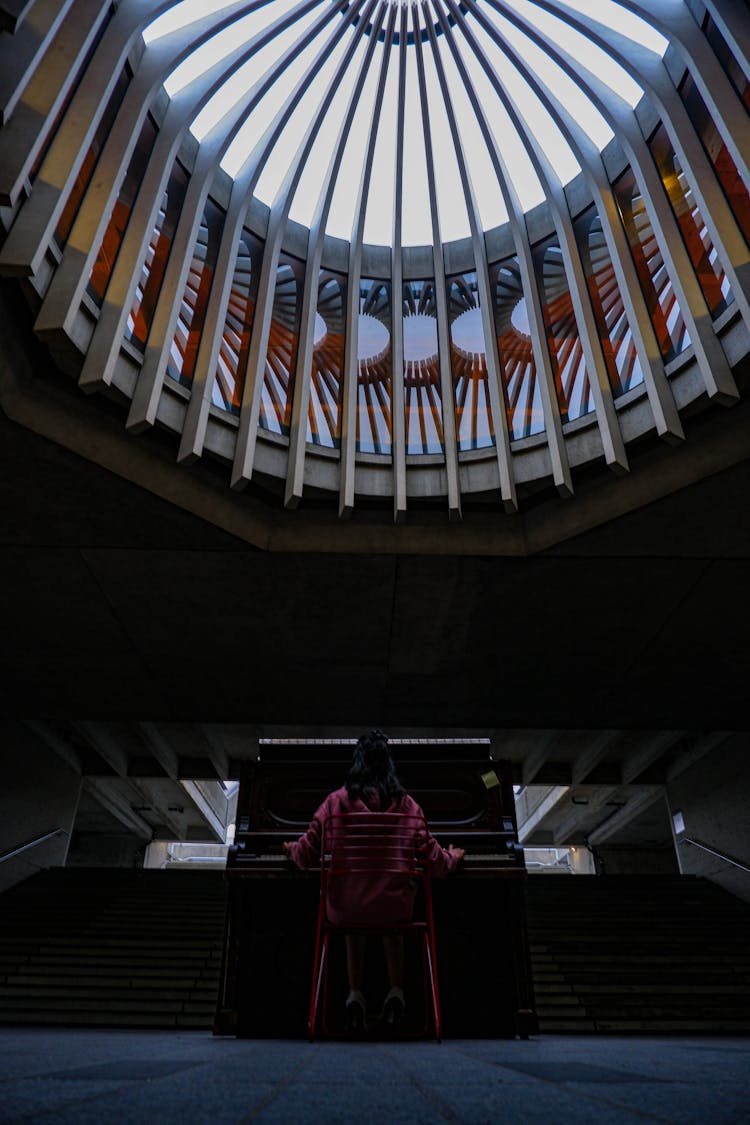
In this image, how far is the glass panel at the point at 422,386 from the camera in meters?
9.64

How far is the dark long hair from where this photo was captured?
14.6ft

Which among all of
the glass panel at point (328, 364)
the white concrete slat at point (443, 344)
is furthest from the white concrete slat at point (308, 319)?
the white concrete slat at point (443, 344)

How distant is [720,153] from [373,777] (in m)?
7.35

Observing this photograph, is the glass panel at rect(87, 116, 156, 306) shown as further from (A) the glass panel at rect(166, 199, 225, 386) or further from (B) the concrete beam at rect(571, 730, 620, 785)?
(B) the concrete beam at rect(571, 730, 620, 785)

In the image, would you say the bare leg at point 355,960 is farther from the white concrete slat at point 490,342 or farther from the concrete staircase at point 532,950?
the white concrete slat at point 490,342

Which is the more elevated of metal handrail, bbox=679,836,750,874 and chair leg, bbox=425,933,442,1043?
metal handrail, bbox=679,836,750,874

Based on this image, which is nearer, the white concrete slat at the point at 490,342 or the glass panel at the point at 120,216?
the glass panel at the point at 120,216

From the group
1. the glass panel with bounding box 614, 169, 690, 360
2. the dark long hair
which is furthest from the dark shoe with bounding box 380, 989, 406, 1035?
the glass panel with bounding box 614, 169, 690, 360

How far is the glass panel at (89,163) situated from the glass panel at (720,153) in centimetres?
605

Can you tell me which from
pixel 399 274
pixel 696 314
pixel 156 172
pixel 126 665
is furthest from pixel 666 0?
pixel 126 665

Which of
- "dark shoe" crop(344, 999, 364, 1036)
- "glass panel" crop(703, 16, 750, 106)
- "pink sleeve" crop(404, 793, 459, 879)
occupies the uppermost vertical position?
"glass panel" crop(703, 16, 750, 106)

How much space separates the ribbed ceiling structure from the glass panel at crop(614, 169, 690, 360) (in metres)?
0.02

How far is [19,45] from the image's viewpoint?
548 centimetres

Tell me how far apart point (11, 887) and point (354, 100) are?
15.0 m
